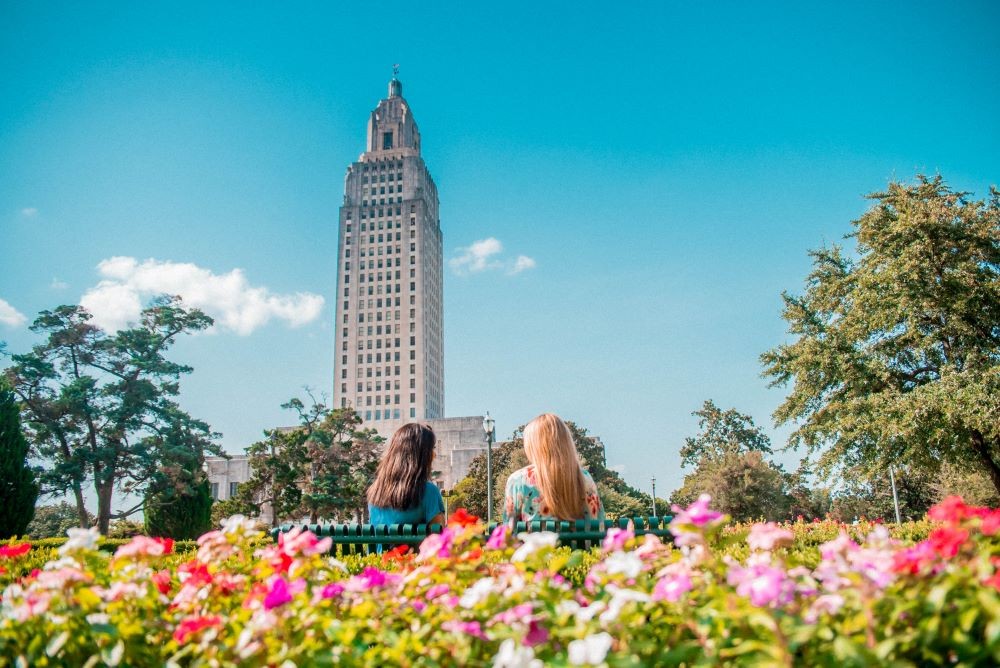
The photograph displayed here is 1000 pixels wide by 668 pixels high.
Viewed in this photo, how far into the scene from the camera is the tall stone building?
7944 cm

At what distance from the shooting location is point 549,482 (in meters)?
4.90

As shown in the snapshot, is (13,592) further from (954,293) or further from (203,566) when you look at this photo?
(954,293)

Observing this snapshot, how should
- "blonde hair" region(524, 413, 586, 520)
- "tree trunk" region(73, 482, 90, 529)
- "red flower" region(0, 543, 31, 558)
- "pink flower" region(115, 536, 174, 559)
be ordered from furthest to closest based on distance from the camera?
"tree trunk" region(73, 482, 90, 529) < "blonde hair" region(524, 413, 586, 520) < "red flower" region(0, 543, 31, 558) < "pink flower" region(115, 536, 174, 559)

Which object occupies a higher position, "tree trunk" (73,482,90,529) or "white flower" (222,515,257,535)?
"white flower" (222,515,257,535)

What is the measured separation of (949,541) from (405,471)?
3.76m

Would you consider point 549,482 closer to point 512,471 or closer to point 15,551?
point 15,551

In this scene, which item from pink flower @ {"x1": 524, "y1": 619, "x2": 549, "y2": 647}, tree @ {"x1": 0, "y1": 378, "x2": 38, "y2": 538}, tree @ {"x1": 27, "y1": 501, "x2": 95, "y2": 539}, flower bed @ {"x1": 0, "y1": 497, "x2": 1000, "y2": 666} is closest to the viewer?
flower bed @ {"x1": 0, "y1": 497, "x2": 1000, "y2": 666}

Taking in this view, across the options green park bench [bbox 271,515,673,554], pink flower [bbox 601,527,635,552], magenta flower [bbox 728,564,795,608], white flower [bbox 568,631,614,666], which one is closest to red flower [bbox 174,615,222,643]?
white flower [bbox 568,631,614,666]

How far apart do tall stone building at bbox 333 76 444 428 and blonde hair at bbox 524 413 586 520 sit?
7188cm

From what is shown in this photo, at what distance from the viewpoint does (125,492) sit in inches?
1043

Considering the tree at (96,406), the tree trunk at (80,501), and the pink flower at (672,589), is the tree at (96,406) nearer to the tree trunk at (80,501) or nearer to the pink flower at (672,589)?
the tree trunk at (80,501)

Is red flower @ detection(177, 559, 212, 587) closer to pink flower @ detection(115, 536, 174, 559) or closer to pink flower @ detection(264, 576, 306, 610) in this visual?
pink flower @ detection(115, 536, 174, 559)

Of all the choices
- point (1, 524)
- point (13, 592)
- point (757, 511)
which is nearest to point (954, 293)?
point (13, 592)

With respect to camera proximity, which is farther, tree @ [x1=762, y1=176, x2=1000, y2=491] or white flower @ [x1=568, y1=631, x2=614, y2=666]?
tree @ [x1=762, y1=176, x2=1000, y2=491]
